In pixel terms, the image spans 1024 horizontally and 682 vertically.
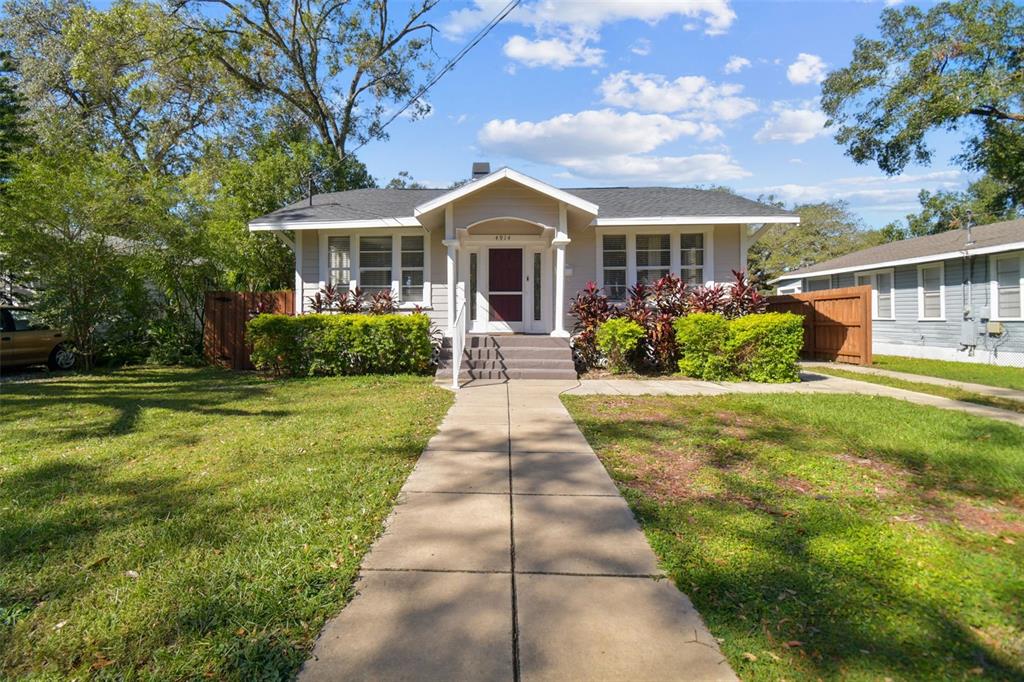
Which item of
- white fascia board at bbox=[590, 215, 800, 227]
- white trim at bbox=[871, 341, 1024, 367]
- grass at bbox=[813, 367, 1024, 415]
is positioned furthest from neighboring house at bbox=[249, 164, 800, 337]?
white trim at bbox=[871, 341, 1024, 367]

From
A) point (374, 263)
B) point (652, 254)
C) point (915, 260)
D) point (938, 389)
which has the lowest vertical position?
point (938, 389)

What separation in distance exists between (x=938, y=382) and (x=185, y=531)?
1179 centimetres

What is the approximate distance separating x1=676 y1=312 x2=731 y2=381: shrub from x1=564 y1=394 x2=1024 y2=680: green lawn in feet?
11.8

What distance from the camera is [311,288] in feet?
39.4

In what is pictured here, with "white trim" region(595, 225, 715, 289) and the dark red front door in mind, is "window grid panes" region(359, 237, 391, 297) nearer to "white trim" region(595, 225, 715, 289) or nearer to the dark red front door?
the dark red front door

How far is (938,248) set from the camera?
49.9ft

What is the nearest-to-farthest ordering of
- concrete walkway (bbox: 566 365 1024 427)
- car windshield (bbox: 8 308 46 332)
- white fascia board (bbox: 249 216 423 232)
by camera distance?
concrete walkway (bbox: 566 365 1024 427)
car windshield (bbox: 8 308 46 332)
white fascia board (bbox: 249 216 423 232)

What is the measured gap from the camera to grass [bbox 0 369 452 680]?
6.74 ft

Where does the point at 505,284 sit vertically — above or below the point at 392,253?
below

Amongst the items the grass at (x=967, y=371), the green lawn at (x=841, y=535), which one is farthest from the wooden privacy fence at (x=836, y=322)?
the green lawn at (x=841, y=535)

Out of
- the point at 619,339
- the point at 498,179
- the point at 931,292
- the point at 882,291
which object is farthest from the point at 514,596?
the point at 882,291

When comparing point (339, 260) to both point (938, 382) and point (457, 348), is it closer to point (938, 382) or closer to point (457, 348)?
point (457, 348)

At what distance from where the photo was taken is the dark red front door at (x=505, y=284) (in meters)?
11.9

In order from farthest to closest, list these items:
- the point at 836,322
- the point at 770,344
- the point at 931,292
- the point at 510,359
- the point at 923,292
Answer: the point at 923,292, the point at 931,292, the point at 836,322, the point at 510,359, the point at 770,344
